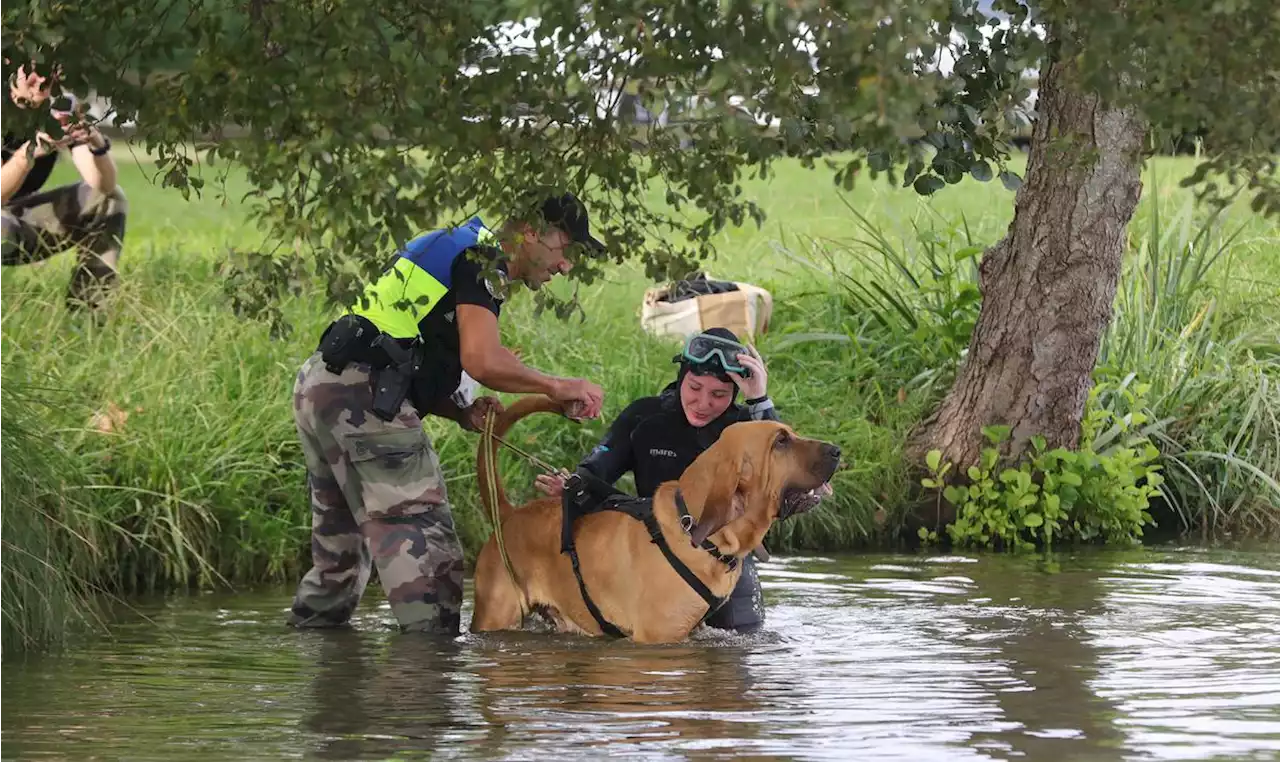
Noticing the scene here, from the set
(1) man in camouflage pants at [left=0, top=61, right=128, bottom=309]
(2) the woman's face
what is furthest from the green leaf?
(1) man in camouflage pants at [left=0, top=61, right=128, bottom=309]

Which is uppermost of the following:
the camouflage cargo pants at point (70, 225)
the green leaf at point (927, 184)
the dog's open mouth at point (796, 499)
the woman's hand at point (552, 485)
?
the camouflage cargo pants at point (70, 225)

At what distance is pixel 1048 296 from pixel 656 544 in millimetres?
3910

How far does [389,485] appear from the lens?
7148 millimetres

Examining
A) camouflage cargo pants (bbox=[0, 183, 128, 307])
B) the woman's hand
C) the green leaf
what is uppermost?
camouflage cargo pants (bbox=[0, 183, 128, 307])

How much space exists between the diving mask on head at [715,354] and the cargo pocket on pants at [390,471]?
1.06 meters

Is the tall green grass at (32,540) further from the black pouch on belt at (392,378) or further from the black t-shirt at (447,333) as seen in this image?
the black t-shirt at (447,333)

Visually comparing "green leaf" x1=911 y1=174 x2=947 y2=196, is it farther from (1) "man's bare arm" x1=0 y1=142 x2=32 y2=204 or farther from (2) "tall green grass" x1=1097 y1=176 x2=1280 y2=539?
(1) "man's bare arm" x1=0 y1=142 x2=32 y2=204

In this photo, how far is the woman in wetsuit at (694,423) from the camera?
23.6 ft

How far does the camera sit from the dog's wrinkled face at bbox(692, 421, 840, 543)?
6.67m

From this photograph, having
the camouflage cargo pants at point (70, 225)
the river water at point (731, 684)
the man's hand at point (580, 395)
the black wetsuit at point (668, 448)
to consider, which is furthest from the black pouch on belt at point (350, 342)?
the camouflage cargo pants at point (70, 225)

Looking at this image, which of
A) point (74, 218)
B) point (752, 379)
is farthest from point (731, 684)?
point (74, 218)

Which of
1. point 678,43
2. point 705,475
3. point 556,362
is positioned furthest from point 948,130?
point 556,362

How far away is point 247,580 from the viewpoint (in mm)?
9125

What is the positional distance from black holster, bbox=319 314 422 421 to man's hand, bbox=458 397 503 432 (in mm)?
313
